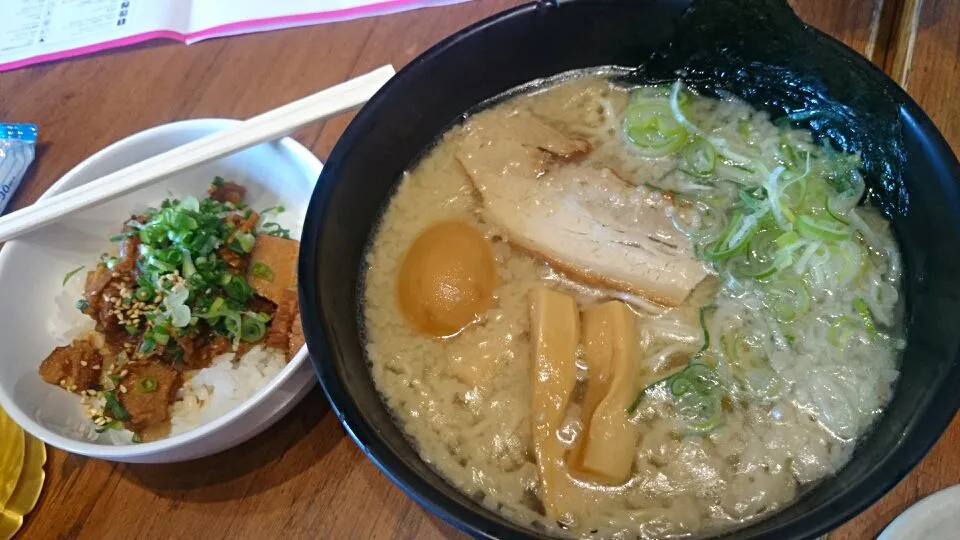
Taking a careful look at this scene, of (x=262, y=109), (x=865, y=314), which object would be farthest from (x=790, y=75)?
(x=262, y=109)

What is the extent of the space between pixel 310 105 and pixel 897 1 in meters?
1.48

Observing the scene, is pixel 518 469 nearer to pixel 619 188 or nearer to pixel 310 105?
pixel 619 188

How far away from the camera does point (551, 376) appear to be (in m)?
1.15

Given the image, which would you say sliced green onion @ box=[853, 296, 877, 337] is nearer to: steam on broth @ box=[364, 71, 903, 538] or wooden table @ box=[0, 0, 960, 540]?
steam on broth @ box=[364, 71, 903, 538]

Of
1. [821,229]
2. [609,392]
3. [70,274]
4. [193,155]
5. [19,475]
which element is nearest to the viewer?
[609,392]

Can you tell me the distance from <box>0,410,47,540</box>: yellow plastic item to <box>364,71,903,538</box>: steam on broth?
76 centimetres

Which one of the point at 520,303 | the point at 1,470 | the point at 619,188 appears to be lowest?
the point at 1,470

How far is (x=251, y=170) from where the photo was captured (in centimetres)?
167

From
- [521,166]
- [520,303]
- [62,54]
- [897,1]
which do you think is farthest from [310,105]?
[897,1]

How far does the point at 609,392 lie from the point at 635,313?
0.20 m

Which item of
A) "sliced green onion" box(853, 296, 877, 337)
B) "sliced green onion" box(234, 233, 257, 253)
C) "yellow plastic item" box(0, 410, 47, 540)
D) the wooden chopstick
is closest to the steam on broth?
"sliced green onion" box(853, 296, 877, 337)

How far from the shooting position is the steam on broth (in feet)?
3.61

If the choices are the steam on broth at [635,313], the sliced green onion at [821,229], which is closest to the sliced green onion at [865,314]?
the steam on broth at [635,313]

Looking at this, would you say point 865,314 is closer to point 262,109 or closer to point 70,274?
point 262,109
